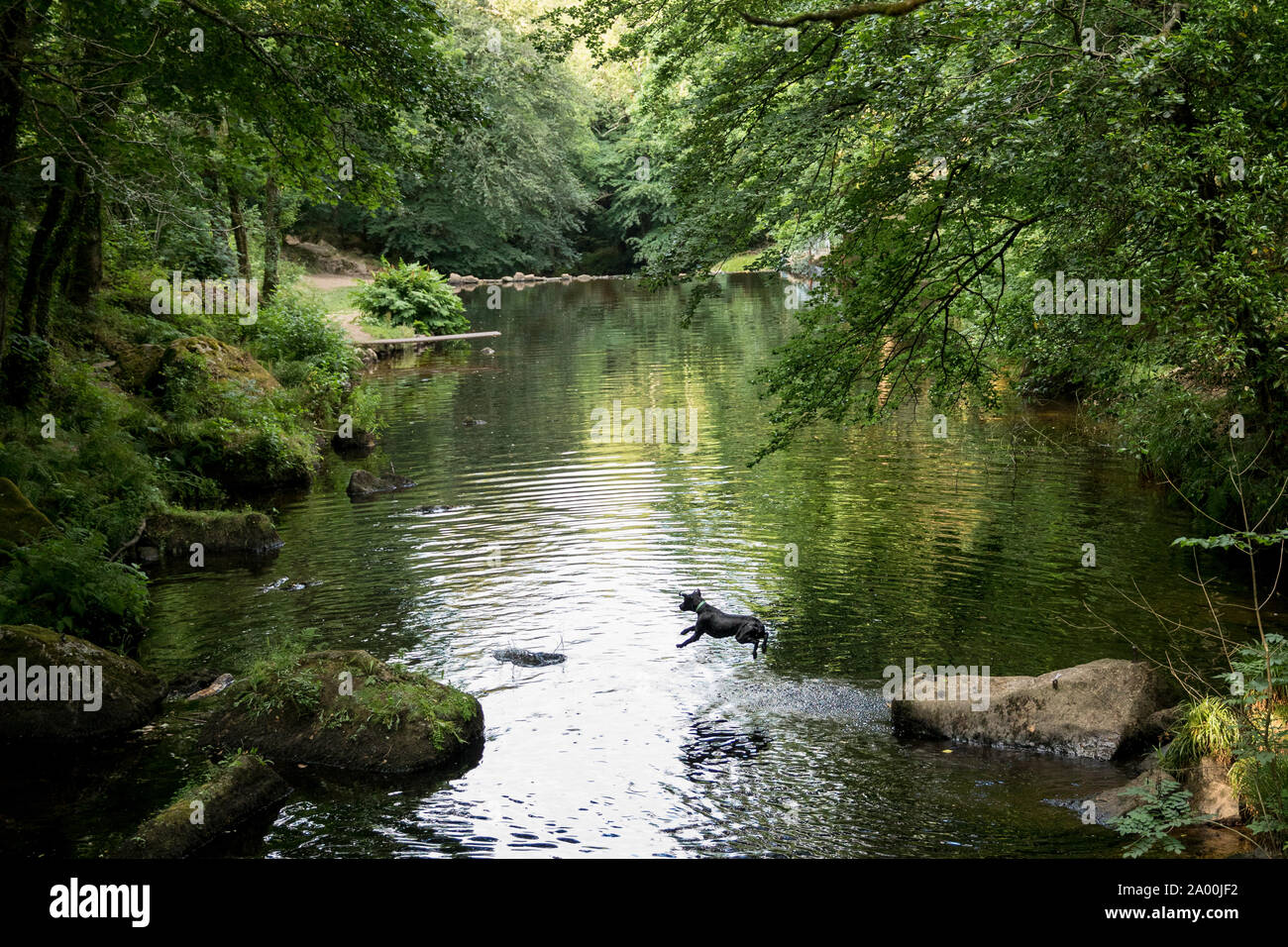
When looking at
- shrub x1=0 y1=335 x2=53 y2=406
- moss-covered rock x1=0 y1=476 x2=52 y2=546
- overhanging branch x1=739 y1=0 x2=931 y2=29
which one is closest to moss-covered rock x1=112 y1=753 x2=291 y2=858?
moss-covered rock x1=0 y1=476 x2=52 y2=546

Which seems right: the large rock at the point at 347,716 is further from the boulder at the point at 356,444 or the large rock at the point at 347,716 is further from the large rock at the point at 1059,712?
the boulder at the point at 356,444

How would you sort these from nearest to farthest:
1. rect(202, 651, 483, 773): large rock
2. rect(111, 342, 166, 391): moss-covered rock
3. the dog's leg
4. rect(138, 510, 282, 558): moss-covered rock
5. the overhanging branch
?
rect(202, 651, 483, 773): large rock < the overhanging branch < the dog's leg < rect(138, 510, 282, 558): moss-covered rock < rect(111, 342, 166, 391): moss-covered rock

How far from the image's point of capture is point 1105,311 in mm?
10727

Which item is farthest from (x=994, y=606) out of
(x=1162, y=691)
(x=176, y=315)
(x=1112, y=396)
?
(x=176, y=315)

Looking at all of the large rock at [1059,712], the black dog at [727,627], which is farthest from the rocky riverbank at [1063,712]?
the black dog at [727,627]

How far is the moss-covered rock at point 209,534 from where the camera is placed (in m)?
15.9

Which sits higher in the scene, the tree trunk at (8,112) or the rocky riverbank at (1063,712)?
the tree trunk at (8,112)

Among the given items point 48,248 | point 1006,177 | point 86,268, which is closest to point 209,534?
point 48,248

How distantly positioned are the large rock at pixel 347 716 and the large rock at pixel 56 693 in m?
1.06

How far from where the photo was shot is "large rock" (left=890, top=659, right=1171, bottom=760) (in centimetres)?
878

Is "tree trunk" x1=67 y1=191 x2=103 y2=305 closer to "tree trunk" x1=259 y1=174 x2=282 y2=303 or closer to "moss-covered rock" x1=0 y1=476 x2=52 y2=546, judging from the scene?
"tree trunk" x1=259 y1=174 x2=282 y2=303

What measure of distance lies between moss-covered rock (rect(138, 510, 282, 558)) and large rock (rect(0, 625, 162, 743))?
233 inches

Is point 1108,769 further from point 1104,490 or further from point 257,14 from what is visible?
point 257,14

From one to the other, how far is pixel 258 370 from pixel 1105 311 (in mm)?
17524
